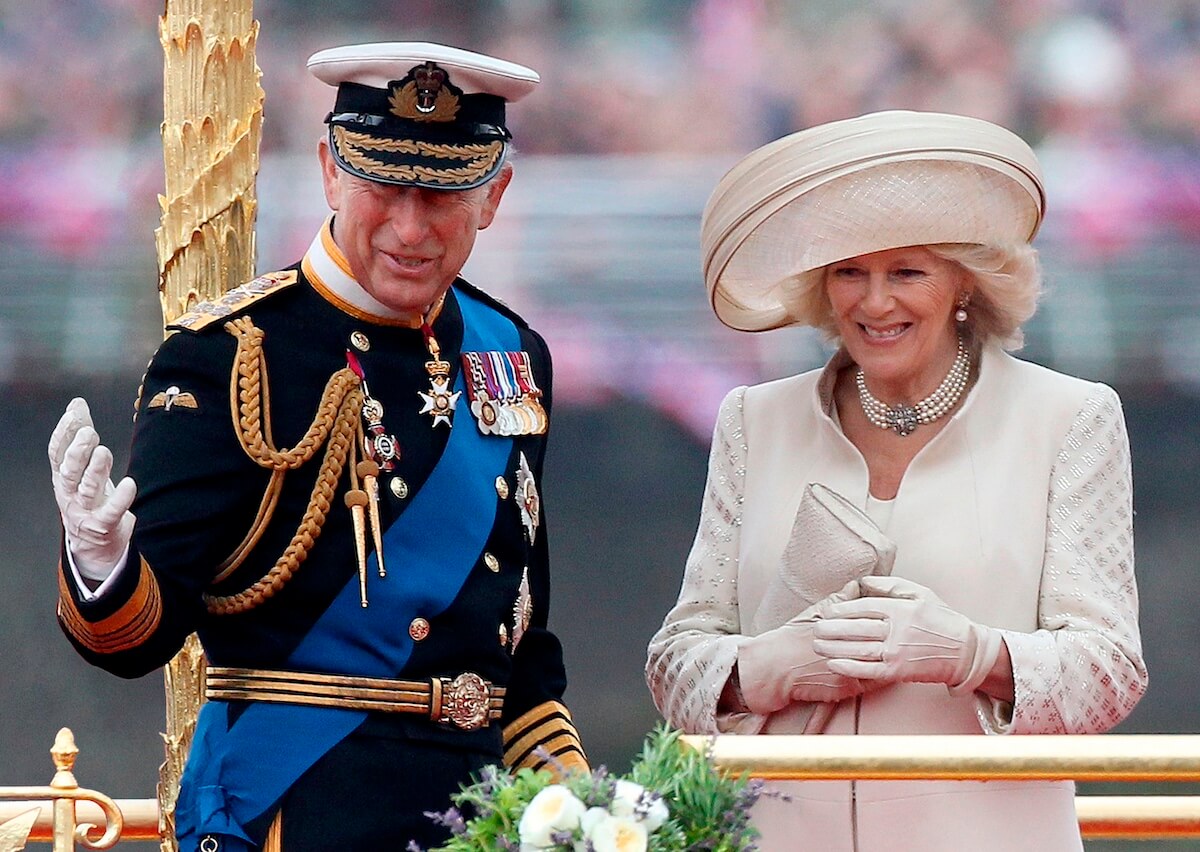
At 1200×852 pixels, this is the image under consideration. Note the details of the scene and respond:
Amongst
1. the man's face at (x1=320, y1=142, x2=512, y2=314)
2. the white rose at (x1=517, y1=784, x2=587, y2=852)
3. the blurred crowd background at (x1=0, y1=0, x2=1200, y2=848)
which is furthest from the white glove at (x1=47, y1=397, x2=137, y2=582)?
the blurred crowd background at (x1=0, y1=0, x2=1200, y2=848)

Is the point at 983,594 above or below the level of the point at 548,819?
above

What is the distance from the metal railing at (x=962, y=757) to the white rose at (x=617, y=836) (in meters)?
0.31

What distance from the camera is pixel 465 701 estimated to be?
310 centimetres

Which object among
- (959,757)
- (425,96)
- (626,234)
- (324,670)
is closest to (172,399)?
(324,670)

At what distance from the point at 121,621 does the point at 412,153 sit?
2.32ft

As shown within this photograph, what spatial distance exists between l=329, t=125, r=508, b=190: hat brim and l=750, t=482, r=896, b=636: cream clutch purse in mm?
630

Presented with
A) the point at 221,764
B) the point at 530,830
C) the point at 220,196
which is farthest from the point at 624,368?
the point at 530,830

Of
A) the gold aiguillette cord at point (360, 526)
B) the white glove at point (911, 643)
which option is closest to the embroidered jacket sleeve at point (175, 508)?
the gold aiguillette cord at point (360, 526)

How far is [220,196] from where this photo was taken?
11.4 ft

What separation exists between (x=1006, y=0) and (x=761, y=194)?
11.0ft

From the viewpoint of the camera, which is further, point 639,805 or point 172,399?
point 172,399

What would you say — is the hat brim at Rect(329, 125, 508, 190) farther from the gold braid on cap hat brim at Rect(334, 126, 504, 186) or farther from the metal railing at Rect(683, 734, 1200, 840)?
the metal railing at Rect(683, 734, 1200, 840)

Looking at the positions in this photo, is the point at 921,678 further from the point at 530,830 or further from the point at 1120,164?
the point at 1120,164

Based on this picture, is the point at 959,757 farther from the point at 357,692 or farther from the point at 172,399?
the point at 172,399
